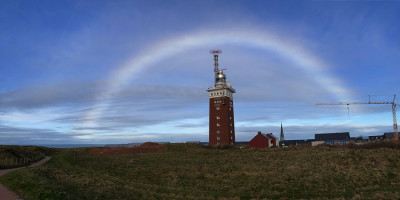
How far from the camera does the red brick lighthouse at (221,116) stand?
241ft

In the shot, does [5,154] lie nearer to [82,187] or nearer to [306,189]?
[82,187]

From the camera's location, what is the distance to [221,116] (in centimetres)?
7456

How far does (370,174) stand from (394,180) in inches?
81.3

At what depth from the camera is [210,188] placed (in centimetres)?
2169

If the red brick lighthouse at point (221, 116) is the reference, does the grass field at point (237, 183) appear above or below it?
below

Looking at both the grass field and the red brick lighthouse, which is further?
the red brick lighthouse

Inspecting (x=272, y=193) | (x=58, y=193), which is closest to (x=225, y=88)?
(x=272, y=193)

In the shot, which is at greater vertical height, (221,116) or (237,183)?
(221,116)

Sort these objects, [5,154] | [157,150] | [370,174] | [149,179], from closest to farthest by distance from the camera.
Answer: [370,174], [149,179], [5,154], [157,150]

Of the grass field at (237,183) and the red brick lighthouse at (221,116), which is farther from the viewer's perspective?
the red brick lighthouse at (221,116)

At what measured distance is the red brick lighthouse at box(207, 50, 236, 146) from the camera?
73562 mm

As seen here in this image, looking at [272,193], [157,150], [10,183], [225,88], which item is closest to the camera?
[272,193]

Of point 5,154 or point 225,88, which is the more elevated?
point 225,88

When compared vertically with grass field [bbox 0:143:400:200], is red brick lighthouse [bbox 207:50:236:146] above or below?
above
